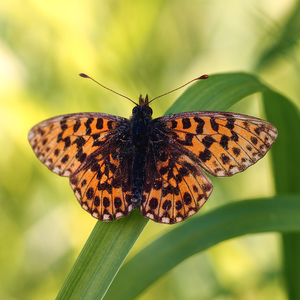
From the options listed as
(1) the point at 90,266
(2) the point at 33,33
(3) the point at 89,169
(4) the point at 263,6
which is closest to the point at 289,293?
(1) the point at 90,266

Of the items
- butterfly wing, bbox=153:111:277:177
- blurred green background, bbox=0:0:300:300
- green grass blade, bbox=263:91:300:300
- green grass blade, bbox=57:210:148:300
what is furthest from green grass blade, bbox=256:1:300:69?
green grass blade, bbox=57:210:148:300

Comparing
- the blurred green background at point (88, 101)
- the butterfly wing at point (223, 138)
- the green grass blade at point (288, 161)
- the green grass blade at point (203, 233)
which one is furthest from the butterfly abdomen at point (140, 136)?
the blurred green background at point (88, 101)

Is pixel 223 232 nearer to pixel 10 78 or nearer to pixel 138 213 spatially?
pixel 138 213

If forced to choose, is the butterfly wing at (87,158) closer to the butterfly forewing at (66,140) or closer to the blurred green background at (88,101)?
the butterfly forewing at (66,140)

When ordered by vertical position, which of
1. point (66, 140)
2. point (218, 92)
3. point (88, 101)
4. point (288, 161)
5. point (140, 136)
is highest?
point (218, 92)

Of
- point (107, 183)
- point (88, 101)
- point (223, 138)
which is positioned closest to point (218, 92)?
point (223, 138)

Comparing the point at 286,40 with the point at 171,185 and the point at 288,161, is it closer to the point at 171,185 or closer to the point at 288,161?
the point at 288,161

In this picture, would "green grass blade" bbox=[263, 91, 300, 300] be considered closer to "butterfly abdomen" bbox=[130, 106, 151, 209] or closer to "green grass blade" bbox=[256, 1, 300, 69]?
"butterfly abdomen" bbox=[130, 106, 151, 209]
